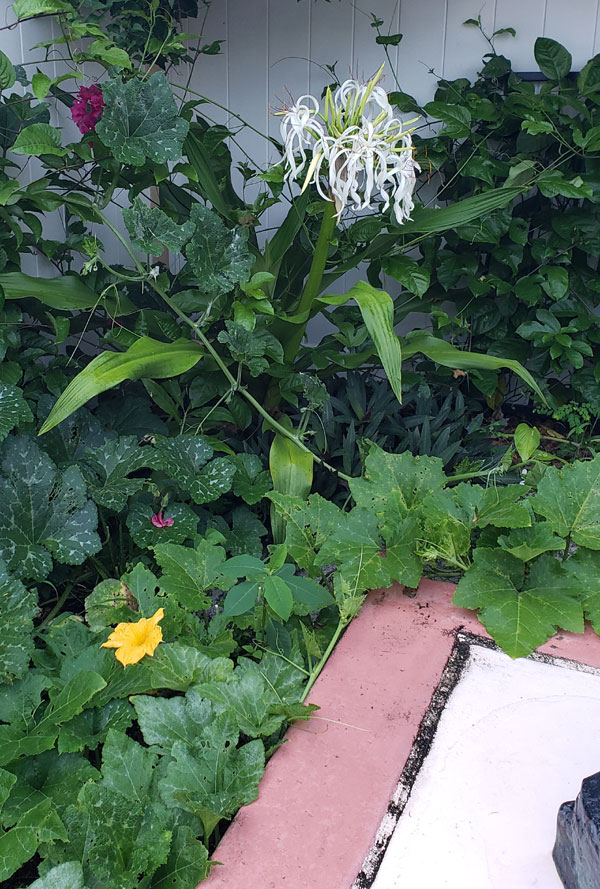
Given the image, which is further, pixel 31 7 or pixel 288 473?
pixel 288 473

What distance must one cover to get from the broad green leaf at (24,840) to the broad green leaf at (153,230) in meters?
1.11

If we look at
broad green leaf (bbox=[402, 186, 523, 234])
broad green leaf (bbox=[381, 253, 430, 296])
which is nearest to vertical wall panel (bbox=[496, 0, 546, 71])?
broad green leaf (bbox=[402, 186, 523, 234])

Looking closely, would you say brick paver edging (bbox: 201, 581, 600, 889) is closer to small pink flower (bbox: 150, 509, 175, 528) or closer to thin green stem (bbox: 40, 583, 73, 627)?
small pink flower (bbox: 150, 509, 175, 528)

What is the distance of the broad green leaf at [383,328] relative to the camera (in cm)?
151

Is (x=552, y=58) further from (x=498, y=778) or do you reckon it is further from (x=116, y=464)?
(x=498, y=778)

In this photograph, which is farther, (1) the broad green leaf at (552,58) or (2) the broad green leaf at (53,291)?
(1) the broad green leaf at (552,58)

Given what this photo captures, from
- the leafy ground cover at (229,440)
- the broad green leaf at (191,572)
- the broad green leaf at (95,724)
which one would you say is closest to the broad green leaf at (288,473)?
the leafy ground cover at (229,440)

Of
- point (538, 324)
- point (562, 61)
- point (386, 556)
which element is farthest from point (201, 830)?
point (562, 61)

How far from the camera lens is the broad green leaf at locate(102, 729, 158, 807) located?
2.79 ft

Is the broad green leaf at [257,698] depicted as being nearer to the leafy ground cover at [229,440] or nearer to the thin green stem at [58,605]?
the leafy ground cover at [229,440]

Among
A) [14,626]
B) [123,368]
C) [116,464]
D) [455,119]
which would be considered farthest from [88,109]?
[14,626]

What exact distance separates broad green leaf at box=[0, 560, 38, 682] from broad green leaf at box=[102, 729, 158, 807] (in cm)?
25

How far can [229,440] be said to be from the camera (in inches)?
75.7

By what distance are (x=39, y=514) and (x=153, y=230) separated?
2.18 feet
